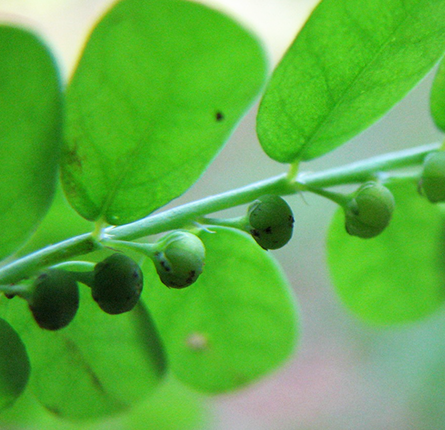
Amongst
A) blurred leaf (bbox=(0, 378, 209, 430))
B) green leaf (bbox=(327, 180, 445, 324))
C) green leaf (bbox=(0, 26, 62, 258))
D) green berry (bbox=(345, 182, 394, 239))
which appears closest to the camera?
green leaf (bbox=(0, 26, 62, 258))

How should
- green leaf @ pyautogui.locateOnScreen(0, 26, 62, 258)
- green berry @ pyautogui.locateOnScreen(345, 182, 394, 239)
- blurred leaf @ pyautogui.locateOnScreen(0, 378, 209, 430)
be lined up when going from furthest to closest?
blurred leaf @ pyautogui.locateOnScreen(0, 378, 209, 430) < green berry @ pyautogui.locateOnScreen(345, 182, 394, 239) < green leaf @ pyautogui.locateOnScreen(0, 26, 62, 258)

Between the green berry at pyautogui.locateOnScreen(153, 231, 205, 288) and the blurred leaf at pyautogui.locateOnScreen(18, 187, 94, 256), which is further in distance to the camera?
the blurred leaf at pyautogui.locateOnScreen(18, 187, 94, 256)

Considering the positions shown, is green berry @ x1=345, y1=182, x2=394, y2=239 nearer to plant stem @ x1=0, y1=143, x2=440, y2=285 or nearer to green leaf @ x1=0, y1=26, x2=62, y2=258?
plant stem @ x1=0, y1=143, x2=440, y2=285

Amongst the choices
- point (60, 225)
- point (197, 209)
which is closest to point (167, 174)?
point (197, 209)

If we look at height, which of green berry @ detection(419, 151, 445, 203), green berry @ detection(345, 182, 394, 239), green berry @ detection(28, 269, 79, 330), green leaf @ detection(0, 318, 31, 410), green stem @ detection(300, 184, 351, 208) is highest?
green berry @ detection(419, 151, 445, 203)

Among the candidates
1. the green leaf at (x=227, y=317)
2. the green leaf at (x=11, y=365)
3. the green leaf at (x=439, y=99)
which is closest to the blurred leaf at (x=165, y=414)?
the green leaf at (x=227, y=317)

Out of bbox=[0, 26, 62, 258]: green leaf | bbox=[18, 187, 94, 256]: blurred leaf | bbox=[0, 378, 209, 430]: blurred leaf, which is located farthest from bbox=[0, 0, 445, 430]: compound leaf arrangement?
bbox=[0, 378, 209, 430]: blurred leaf

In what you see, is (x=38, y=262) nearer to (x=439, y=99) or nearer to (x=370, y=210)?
(x=370, y=210)

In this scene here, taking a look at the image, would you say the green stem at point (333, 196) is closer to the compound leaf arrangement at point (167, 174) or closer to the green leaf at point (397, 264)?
the compound leaf arrangement at point (167, 174)
